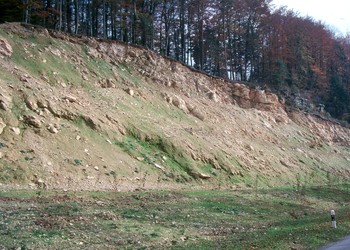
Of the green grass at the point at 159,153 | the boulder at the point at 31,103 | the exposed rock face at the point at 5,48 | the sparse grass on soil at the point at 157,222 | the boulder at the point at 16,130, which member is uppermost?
the exposed rock face at the point at 5,48

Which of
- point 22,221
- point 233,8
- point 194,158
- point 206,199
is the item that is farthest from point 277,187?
point 233,8

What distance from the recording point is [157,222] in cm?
1428

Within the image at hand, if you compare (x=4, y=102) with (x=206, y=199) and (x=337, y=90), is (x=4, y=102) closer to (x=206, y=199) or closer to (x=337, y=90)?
(x=206, y=199)

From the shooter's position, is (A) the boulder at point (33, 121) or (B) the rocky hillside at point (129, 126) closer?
(B) the rocky hillside at point (129, 126)

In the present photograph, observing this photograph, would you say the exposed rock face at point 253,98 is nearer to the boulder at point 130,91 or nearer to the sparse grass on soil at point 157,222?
the boulder at point 130,91

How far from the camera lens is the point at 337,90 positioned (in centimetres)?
6481

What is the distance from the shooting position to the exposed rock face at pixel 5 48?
25.0 m

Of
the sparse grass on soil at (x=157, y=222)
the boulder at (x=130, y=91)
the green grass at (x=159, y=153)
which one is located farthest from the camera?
the boulder at (x=130, y=91)

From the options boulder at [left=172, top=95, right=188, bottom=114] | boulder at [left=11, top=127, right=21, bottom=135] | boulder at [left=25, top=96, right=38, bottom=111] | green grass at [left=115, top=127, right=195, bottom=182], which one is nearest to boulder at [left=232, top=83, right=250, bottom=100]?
boulder at [left=172, top=95, right=188, bottom=114]

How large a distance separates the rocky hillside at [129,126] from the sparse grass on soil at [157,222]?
Answer: 2515mm

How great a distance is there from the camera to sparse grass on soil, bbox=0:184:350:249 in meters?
11.2

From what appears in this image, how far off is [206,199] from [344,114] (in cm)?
5056

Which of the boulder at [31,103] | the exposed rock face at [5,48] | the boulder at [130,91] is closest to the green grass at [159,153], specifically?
the boulder at [31,103]

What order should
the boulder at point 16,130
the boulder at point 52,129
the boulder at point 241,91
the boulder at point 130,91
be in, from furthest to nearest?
the boulder at point 241,91
the boulder at point 130,91
the boulder at point 52,129
the boulder at point 16,130
